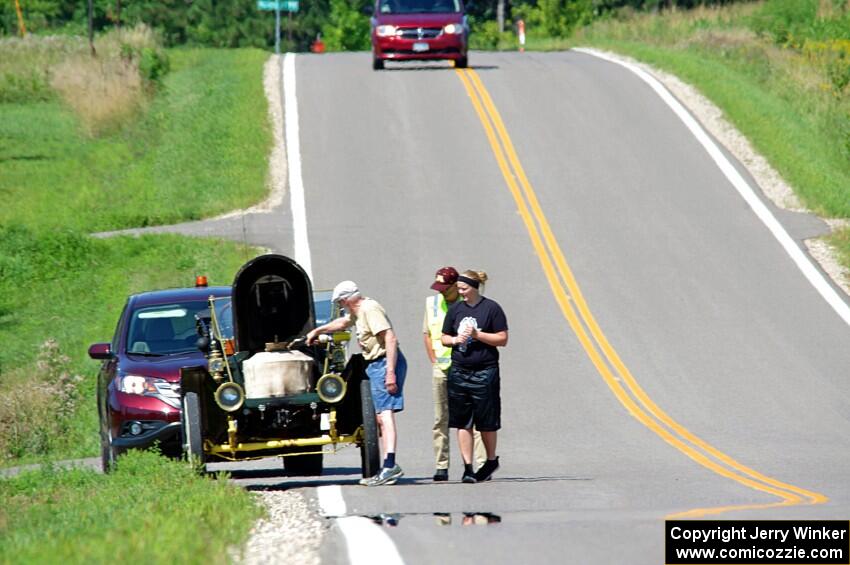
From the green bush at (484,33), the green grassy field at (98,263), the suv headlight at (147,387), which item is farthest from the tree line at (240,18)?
the suv headlight at (147,387)

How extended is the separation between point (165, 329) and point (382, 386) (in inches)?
111

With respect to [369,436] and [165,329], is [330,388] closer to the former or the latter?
[369,436]

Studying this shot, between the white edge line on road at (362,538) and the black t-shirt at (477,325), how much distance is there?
2406mm

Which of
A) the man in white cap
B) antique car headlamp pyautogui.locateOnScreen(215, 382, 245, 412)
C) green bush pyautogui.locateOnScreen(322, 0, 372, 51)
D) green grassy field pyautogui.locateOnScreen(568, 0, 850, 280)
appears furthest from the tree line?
antique car headlamp pyautogui.locateOnScreen(215, 382, 245, 412)

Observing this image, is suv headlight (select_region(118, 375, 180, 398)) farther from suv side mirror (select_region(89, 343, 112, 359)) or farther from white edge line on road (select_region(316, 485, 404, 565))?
white edge line on road (select_region(316, 485, 404, 565))

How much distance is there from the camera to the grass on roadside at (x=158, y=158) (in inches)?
1193

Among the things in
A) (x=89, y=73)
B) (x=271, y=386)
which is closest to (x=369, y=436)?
(x=271, y=386)

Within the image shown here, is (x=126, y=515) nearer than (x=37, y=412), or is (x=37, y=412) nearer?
(x=126, y=515)

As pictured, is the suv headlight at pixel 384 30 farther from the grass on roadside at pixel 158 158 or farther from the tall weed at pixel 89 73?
the tall weed at pixel 89 73

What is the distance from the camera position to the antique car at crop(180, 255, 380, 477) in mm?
12016

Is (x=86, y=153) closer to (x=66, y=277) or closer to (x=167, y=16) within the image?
(x=66, y=277)

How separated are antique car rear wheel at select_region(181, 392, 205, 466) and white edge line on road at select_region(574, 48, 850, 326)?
12.5 m

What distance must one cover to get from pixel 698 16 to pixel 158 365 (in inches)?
1631

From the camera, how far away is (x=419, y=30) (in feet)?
121
